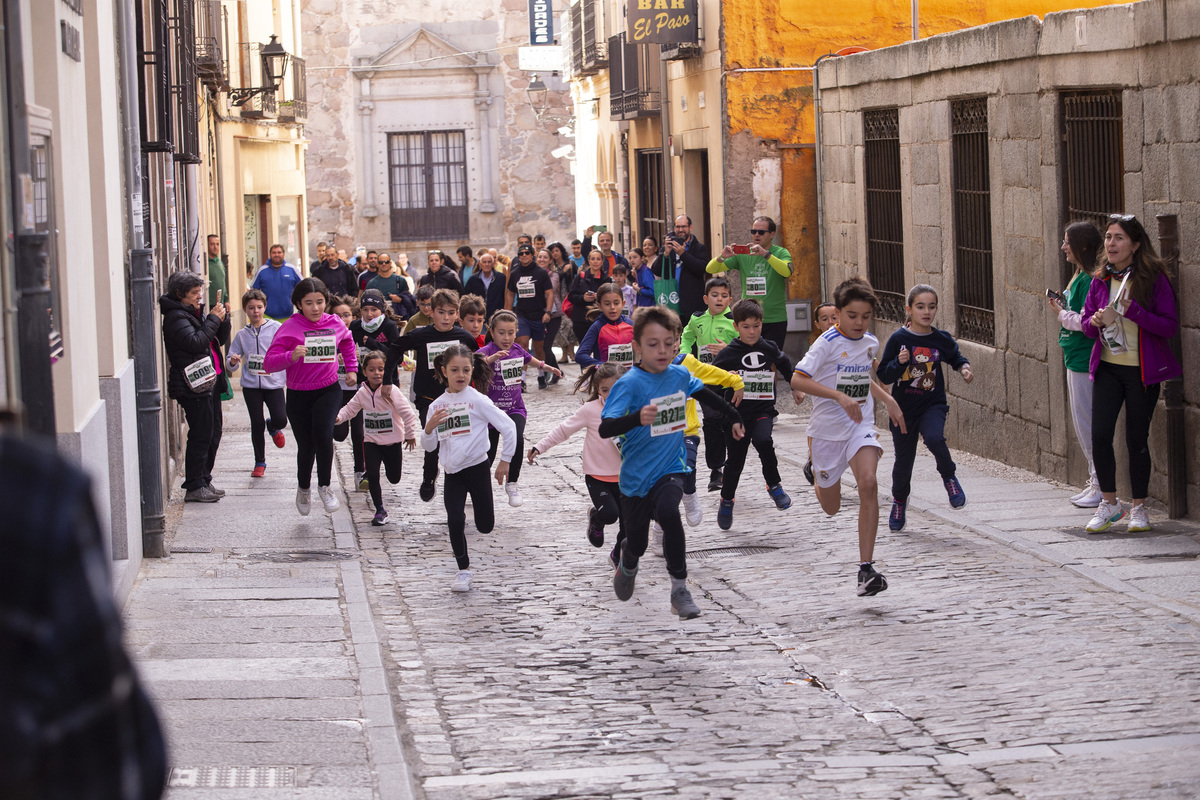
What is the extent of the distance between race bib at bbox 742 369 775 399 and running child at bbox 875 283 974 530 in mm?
883

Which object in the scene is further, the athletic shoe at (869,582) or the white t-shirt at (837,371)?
the white t-shirt at (837,371)

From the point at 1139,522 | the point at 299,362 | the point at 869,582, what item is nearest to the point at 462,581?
the point at 869,582

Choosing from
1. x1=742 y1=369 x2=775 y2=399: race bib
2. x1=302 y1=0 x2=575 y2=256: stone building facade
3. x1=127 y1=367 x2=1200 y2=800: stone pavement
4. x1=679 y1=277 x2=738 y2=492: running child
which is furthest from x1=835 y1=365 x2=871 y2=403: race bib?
x1=302 y1=0 x2=575 y2=256: stone building facade

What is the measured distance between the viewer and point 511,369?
10602 millimetres

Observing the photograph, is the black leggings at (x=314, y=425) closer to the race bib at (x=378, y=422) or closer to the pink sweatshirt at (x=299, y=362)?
the pink sweatshirt at (x=299, y=362)

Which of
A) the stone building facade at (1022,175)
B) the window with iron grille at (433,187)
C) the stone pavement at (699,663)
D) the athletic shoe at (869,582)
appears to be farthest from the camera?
the window with iron grille at (433,187)

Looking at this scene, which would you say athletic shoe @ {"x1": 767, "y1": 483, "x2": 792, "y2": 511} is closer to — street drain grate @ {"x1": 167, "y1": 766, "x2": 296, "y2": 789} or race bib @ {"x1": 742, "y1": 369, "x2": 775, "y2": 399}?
race bib @ {"x1": 742, "y1": 369, "x2": 775, "y2": 399}

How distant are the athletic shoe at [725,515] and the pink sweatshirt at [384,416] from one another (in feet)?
7.03

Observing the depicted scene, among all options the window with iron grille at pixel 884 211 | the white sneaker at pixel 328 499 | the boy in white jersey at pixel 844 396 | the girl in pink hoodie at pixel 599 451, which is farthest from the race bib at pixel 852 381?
the window with iron grille at pixel 884 211

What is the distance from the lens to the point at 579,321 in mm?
19469

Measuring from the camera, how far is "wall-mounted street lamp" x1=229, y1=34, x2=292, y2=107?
24.0 metres

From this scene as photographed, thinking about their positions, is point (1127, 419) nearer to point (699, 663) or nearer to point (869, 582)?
point (869, 582)

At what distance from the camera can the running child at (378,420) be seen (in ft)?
34.3

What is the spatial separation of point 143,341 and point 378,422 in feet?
6.45
